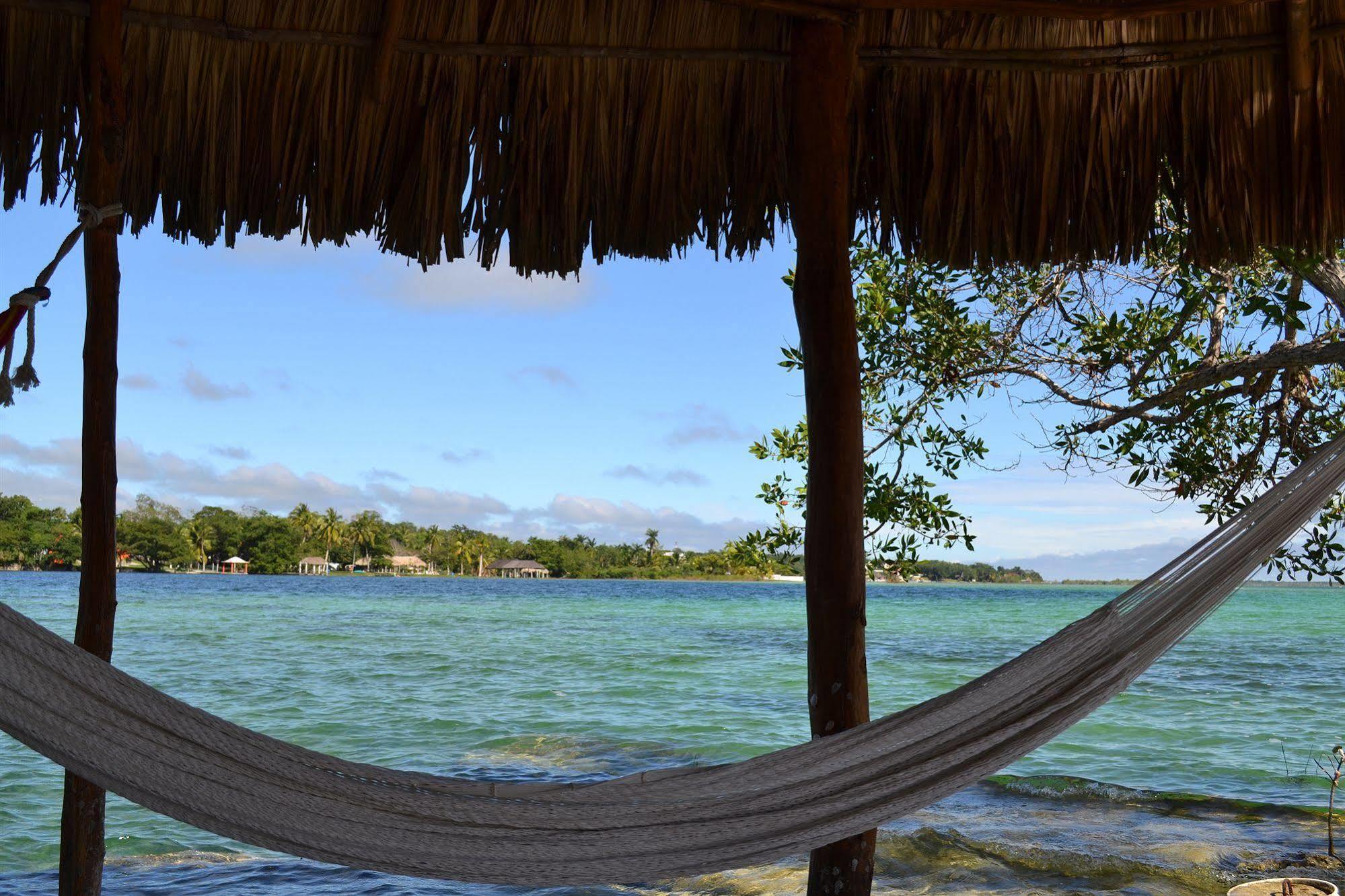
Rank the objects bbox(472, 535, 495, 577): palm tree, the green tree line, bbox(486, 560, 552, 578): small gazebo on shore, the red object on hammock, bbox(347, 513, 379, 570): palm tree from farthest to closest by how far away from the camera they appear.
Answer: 1. bbox(472, 535, 495, 577): palm tree
2. bbox(486, 560, 552, 578): small gazebo on shore
3. bbox(347, 513, 379, 570): palm tree
4. the green tree line
5. the red object on hammock

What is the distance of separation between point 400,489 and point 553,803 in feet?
158

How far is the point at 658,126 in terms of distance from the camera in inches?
79.2

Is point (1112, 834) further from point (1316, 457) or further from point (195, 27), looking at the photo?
point (195, 27)

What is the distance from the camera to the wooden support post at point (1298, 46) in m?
1.79

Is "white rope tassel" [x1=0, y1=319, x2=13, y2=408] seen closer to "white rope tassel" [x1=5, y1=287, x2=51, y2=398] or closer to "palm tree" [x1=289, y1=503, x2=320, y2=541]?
"white rope tassel" [x1=5, y1=287, x2=51, y2=398]

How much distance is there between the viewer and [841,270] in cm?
167

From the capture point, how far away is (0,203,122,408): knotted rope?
1543 mm

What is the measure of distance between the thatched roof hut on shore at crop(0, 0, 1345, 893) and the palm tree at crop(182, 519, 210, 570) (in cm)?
3939

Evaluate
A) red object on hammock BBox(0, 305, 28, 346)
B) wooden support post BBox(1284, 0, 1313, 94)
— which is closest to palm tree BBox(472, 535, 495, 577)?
red object on hammock BBox(0, 305, 28, 346)

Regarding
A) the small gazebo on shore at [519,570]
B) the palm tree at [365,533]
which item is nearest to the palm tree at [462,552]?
the small gazebo on shore at [519,570]

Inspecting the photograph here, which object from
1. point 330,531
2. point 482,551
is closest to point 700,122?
point 330,531

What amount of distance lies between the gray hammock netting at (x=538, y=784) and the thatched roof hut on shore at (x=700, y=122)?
2.26ft

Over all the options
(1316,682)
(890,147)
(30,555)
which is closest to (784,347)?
(890,147)

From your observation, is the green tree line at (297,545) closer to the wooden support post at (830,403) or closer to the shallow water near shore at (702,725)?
the shallow water near shore at (702,725)
